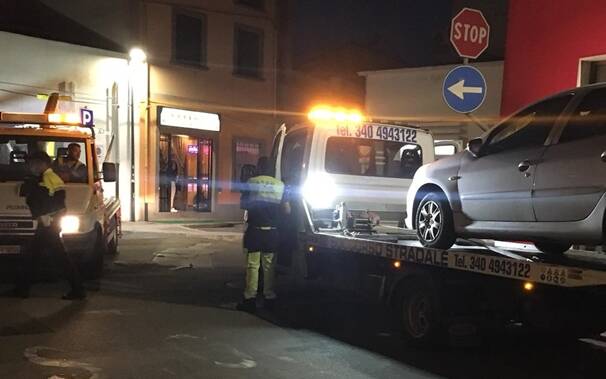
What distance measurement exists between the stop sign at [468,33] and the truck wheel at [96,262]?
232 inches

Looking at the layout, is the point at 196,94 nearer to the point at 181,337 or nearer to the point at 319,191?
the point at 319,191

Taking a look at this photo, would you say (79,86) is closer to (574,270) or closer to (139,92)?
(139,92)

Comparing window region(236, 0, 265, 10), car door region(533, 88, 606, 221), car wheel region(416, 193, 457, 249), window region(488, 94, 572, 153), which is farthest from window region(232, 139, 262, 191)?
car door region(533, 88, 606, 221)

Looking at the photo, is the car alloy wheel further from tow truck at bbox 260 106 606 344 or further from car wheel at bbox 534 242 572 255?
car wheel at bbox 534 242 572 255

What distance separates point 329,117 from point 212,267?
4228 mm

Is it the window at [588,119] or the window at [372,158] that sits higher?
the window at [588,119]

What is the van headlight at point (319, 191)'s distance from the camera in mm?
8234

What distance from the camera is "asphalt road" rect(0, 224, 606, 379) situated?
5.54 meters

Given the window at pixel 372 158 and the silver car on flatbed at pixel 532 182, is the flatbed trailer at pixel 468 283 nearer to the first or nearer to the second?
the silver car on flatbed at pixel 532 182

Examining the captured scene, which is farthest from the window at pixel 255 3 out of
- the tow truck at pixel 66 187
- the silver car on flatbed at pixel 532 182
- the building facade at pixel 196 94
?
the silver car on flatbed at pixel 532 182

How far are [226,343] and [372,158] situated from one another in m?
3.70

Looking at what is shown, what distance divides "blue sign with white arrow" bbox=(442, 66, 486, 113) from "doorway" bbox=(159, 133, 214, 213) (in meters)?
13.2

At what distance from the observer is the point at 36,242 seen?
8258 mm

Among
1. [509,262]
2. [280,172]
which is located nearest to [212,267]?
[280,172]
